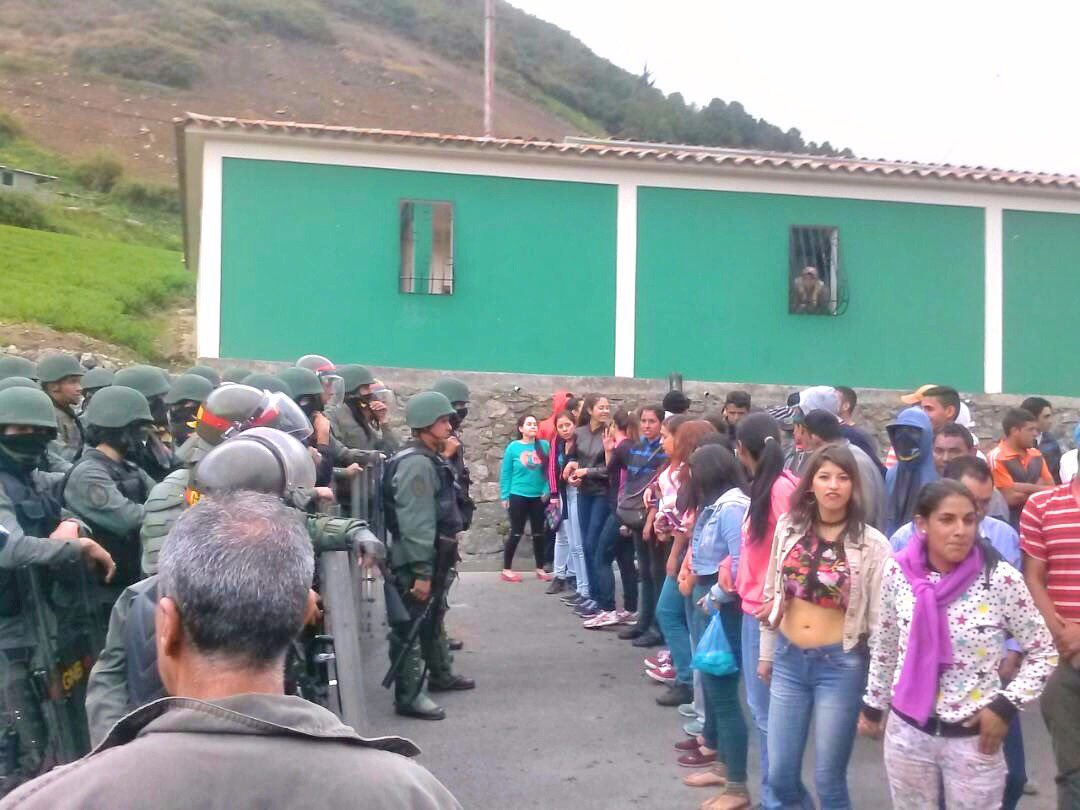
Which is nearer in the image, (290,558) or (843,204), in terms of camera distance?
(290,558)

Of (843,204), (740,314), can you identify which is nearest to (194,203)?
(740,314)

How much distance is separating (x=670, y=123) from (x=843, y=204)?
205 feet

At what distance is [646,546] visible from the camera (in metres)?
8.40

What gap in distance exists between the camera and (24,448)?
4.99 metres

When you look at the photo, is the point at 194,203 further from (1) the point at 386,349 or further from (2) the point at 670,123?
(2) the point at 670,123

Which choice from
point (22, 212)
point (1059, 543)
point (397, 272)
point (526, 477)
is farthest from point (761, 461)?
point (22, 212)

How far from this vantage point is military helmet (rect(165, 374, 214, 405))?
263 inches

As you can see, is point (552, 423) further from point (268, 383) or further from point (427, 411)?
point (268, 383)

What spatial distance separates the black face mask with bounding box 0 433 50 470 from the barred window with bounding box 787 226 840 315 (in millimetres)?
11941

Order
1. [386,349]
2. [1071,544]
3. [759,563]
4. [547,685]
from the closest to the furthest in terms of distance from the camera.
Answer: [1071,544], [759,563], [547,685], [386,349]

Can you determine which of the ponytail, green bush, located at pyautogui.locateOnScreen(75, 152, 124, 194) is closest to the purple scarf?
the ponytail

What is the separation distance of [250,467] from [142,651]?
558mm

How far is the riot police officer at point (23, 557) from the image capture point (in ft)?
14.9

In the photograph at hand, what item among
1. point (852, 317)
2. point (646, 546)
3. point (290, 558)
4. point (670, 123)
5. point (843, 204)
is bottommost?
point (646, 546)
